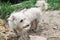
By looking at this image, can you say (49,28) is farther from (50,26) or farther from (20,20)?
(20,20)

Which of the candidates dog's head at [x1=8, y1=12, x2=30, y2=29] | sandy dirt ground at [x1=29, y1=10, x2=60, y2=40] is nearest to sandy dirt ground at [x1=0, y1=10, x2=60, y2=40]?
sandy dirt ground at [x1=29, y1=10, x2=60, y2=40]

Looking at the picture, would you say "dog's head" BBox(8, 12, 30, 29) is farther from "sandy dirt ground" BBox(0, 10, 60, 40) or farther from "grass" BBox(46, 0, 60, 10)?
"grass" BBox(46, 0, 60, 10)

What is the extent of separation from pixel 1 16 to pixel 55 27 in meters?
1.42

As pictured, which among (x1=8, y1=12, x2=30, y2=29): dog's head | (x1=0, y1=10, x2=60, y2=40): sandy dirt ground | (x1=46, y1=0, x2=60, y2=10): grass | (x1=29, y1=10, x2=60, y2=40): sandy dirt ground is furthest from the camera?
(x1=46, y1=0, x2=60, y2=10): grass

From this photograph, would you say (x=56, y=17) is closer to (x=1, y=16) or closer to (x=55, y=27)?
(x=55, y=27)

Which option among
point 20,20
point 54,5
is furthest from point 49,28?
point 54,5

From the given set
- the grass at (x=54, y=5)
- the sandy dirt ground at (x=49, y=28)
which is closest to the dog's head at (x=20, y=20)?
the sandy dirt ground at (x=49, y=28)

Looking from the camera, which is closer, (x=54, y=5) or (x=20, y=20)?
(x=20, y=20)

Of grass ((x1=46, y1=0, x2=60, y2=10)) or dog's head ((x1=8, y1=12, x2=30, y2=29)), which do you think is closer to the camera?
dog's head ((x1=8, y1=12, x2=30, y2=29))

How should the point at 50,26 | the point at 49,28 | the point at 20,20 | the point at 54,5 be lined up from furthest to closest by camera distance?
the point at 54,5 < the point at 50,26 < the point at 49,28 < the point at 20,20

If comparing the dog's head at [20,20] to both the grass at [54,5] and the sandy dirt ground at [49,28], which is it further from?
the grass at [54,5]

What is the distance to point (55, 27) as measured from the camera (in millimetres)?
6414

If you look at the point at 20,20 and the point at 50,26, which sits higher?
the point at 20,20

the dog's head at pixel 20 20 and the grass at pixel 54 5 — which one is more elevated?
the dog's head at pixel 20 20
